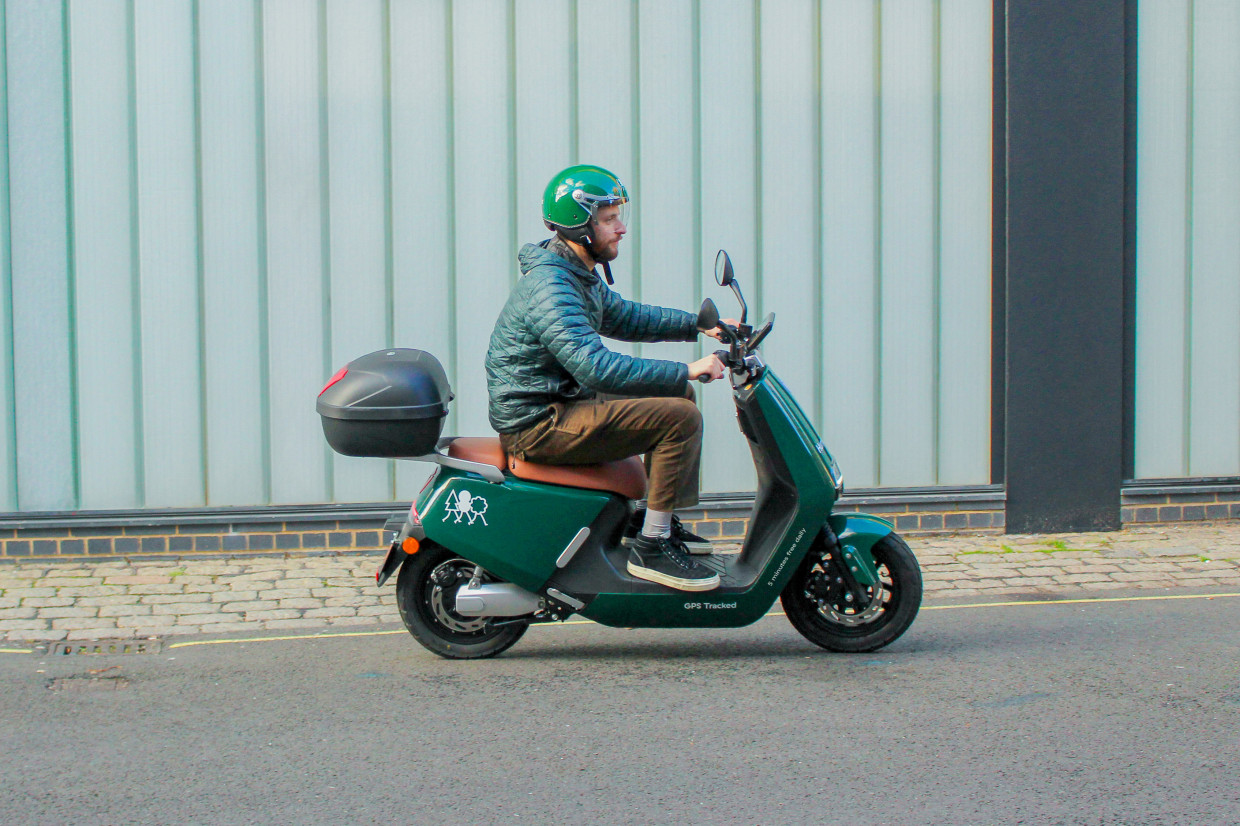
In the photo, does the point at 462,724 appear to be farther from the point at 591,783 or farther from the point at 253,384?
the point at 253,384

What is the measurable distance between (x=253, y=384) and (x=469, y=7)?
236cm

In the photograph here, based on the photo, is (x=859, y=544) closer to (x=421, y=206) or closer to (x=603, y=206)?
(x=603, y=206)

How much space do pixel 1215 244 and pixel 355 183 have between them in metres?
5.02

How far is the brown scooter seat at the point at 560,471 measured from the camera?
5.07 metres

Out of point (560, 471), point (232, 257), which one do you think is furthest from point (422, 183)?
point (560, 471)

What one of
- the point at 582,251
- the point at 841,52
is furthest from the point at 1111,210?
the point at 582,251

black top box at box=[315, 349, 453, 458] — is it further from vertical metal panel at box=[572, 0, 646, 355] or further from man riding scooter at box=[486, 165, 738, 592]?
vertical metal panel at box=[572, 0, 646, 355]

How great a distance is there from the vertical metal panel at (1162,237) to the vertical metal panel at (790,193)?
1955 millimetres

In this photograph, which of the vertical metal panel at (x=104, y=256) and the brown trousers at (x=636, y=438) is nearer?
the brown trousers at (x=636, y=438)

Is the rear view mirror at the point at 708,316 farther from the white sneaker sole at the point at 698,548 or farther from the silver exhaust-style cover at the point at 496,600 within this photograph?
the silver exhaust-style cover at the point at 496,600

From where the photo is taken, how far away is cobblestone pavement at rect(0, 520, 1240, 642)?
19.6 ft

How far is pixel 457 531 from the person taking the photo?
500 centimetres

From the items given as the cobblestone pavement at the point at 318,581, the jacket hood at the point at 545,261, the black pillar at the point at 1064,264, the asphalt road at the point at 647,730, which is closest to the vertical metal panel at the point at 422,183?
the cobblestone pavement at the point at 318,581

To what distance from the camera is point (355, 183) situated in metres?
7.38
